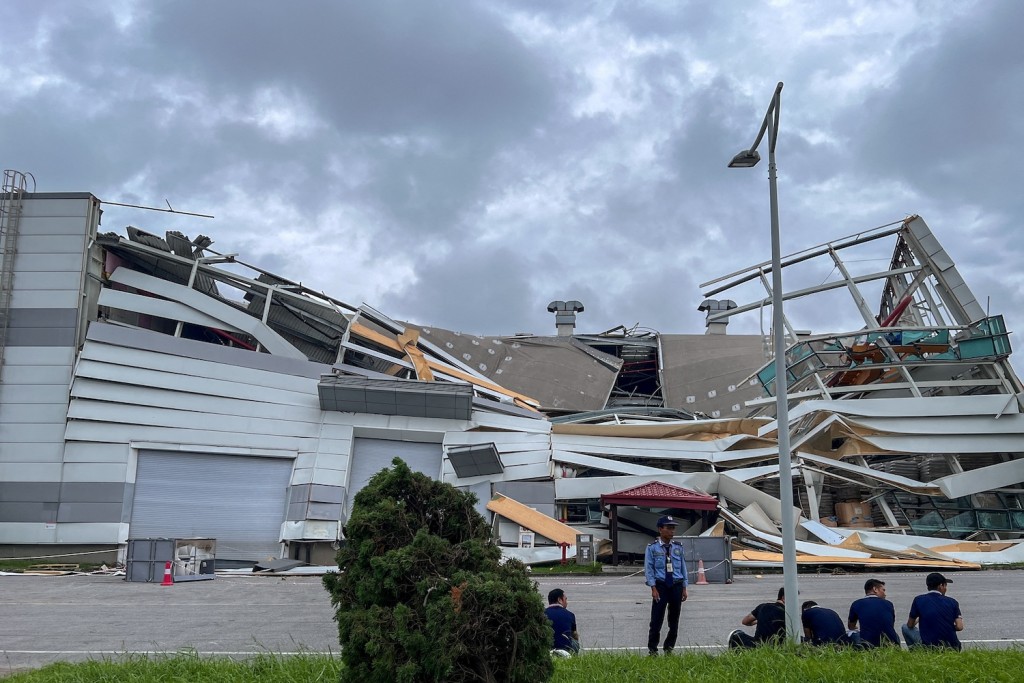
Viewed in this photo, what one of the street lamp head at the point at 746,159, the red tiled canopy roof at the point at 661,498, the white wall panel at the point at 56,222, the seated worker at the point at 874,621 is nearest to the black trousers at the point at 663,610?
the seated worker at the point at 874,621

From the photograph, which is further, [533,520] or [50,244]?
[50,244]

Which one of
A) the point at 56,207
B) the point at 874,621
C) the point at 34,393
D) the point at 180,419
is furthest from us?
the point at 56,207

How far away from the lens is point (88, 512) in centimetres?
3269

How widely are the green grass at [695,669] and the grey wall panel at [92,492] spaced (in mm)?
24303

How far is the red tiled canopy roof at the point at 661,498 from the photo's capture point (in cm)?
2706

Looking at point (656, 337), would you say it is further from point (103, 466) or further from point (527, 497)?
point (103, 466)

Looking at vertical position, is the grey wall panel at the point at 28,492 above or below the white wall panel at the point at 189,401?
below

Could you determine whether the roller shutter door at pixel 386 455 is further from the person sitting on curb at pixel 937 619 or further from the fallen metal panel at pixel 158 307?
the person sitting on curb at pixel 937 619

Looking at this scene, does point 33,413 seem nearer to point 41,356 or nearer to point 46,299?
point 41,356

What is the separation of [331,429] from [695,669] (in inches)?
1075

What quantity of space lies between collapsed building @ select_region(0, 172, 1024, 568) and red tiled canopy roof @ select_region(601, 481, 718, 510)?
1.89 meters

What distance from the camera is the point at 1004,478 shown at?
33.0m

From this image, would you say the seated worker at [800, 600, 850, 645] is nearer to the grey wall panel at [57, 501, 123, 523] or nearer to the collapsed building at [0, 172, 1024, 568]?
the collapsed building at [0, 172, 1024, 568]

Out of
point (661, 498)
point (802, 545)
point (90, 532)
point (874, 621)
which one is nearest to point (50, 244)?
point (90, 532)
